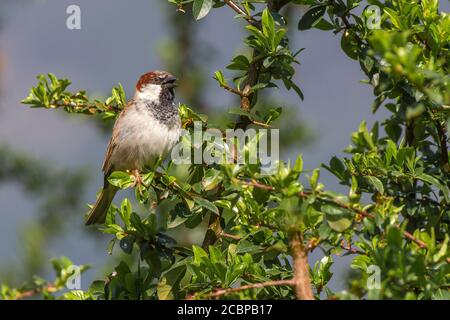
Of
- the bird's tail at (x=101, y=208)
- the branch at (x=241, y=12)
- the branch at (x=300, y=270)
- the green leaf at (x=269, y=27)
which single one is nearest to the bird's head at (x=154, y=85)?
the bird's tail at (x=101, y=208)

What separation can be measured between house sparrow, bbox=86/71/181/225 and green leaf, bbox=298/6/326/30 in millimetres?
910

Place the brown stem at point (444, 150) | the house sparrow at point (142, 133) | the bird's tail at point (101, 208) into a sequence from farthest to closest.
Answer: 1. the bird's tail at point (101, 208)
2. the house sparrow at point (142, 133)
3. the brown stem at point (444, 150)

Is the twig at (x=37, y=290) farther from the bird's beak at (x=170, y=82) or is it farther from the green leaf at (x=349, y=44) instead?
the bird's beak at (x=170, y=82)

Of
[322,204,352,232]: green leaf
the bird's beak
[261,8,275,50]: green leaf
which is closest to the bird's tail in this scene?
the bird's beak

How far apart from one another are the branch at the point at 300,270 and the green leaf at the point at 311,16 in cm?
119

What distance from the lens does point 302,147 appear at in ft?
22.1

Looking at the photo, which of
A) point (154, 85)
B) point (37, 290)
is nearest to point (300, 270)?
point (37, 290)

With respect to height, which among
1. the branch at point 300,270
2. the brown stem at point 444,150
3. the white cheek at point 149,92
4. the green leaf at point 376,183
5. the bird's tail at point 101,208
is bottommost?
the branch at point 300,270

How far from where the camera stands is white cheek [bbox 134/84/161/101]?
3.85 meters

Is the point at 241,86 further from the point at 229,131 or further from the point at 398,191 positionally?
the point at 398,191

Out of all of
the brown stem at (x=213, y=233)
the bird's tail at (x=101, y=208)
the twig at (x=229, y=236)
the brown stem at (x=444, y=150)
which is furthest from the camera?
the bird's tail at (x=101, y=208)

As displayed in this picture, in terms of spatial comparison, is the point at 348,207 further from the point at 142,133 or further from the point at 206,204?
the point at 142,133

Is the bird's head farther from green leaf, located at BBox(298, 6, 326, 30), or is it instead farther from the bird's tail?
green leaf, located at BBox(298, 6, 326, 30)

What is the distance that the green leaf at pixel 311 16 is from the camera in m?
2.83
